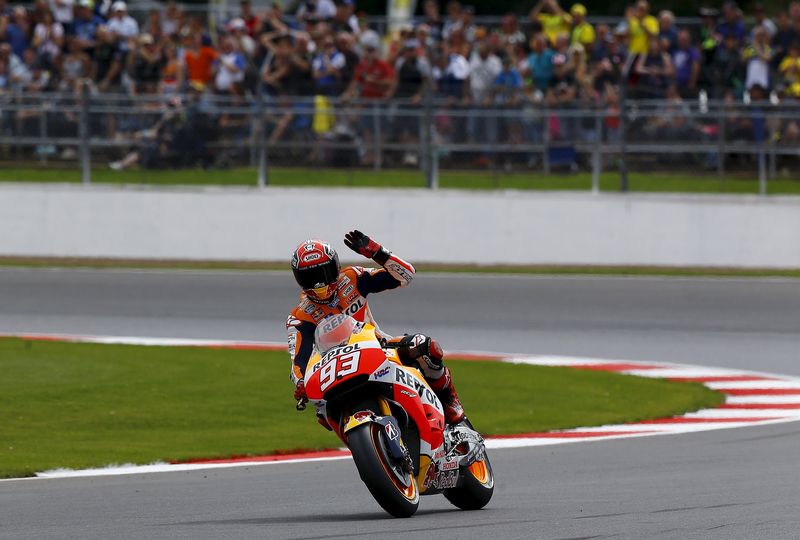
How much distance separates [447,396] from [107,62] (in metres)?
14.6

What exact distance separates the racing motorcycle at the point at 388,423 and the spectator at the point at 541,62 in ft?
42.3

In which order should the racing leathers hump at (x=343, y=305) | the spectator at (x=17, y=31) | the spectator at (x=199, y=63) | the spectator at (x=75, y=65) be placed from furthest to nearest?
the spectator at (x=17, y=31), the spectator at (x=75, y=65), the spectator at (x=199, y=63), the racing leathers hump at (x=343, y=305)

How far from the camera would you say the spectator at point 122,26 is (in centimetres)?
2108

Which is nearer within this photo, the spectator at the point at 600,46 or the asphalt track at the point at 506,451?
the asphalt track at the point at 506,451

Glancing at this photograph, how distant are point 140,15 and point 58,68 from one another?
1703 millimetres

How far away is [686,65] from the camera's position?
19.6 m

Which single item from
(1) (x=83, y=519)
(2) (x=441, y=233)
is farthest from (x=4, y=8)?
Result: (1) (x=83, y=519)

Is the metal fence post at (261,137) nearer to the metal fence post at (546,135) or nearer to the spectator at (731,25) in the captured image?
the metal fence post at (546,135)

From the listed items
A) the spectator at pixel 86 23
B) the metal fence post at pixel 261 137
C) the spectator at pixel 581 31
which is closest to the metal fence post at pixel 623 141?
the spectator at pixel 581 31

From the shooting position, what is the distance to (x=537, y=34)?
66.8ft

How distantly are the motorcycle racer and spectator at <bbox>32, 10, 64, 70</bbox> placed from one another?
579 inches

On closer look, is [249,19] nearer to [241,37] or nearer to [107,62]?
[241,37]

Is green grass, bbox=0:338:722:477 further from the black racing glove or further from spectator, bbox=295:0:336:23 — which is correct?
spectator, bbox=295:0:336:23

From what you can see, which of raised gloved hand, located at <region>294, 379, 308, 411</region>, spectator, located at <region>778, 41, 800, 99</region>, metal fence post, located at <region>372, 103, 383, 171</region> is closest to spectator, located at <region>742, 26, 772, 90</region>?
spectator, located at <region>778, 41, 800, 99</region>
